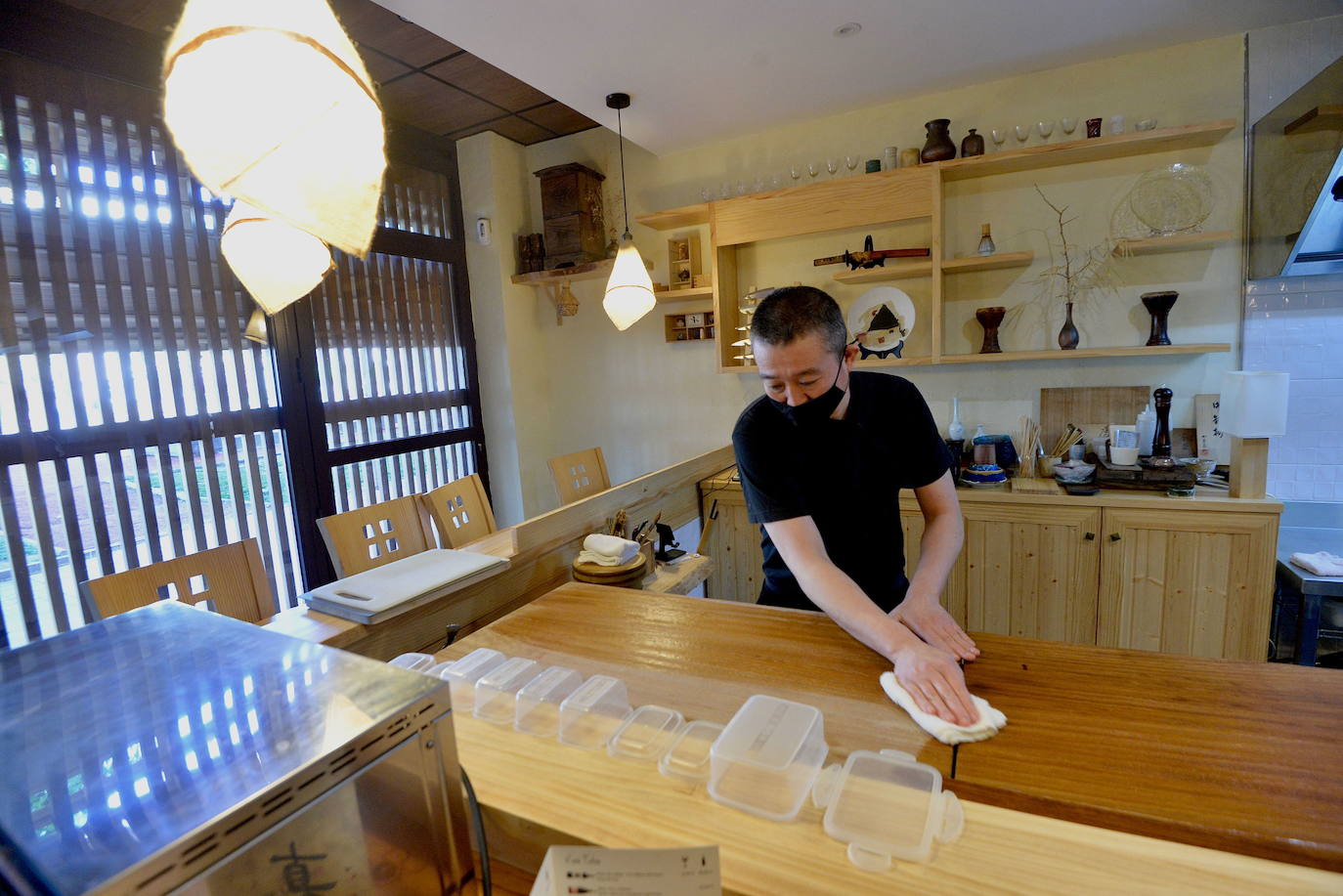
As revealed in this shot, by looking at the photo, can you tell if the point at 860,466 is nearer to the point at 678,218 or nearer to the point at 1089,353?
the point at 1089,353

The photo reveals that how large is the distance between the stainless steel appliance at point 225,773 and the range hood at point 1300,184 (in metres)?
3.19

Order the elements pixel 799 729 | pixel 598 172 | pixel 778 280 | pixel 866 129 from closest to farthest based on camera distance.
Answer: pixel 799 729, pixel 866 129, pixel 778 280, pixel 598 172

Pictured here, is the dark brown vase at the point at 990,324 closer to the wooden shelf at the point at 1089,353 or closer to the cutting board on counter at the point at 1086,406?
the wooden shelf at the point at 1089,353

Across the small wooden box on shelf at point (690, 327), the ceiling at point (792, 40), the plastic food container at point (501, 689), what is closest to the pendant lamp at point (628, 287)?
the ceiling at point (792, 40)

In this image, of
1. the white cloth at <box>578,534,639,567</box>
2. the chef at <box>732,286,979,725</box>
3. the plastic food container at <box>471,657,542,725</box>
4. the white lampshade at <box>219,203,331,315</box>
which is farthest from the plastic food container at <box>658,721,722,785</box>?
the white lampshade at <box>219,203,331,315</box>

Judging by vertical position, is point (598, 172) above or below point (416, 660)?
above

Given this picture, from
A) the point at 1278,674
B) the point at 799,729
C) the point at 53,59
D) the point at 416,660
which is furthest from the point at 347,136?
the point at 53,59

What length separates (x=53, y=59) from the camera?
7.34ft

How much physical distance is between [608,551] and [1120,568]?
6.91 feet

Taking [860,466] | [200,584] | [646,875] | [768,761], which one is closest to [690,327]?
[860,466]

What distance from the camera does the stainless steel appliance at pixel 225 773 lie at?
0.42 metres

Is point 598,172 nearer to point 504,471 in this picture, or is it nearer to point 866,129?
point 866,129

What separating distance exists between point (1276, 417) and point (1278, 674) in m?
1.78

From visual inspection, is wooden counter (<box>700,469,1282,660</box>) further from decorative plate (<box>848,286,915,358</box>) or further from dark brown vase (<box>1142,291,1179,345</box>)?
decorative plate (<box>848,286,915,358</box>)
